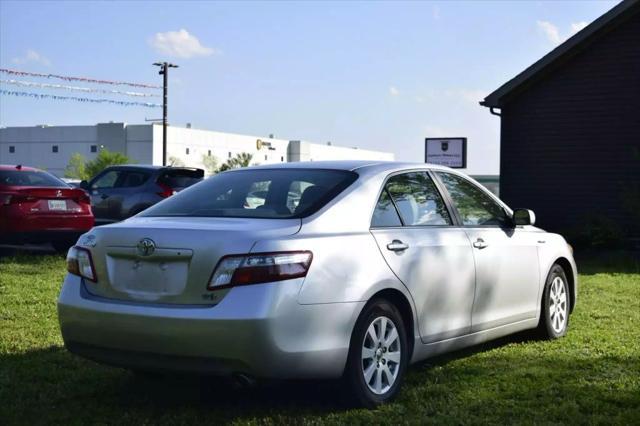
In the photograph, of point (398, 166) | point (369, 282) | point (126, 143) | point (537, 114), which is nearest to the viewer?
Result: point (369, 282)

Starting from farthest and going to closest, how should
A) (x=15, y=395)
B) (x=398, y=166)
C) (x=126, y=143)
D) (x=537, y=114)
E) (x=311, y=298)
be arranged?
(x=126, y=143) → (x=537, y=114) → (x=398, y=166) → (x=15, y=395) → (x=311, y=298)

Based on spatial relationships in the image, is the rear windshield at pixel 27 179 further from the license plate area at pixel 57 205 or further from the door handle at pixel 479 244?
the door handle at pixel 479 244

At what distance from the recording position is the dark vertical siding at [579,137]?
18656 mm

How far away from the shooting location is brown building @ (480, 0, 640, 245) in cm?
1856

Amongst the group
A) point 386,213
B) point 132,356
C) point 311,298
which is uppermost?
point 386,213

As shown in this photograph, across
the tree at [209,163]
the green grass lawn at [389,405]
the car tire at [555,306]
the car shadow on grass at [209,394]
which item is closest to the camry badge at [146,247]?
the car shadow on grass at [209,394]

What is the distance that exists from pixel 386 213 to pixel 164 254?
1.53 m

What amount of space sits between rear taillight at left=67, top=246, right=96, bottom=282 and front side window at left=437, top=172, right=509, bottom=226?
8.58ft

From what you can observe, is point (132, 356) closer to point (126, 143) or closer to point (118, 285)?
point (118, 285)

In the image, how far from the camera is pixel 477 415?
5.16 meters

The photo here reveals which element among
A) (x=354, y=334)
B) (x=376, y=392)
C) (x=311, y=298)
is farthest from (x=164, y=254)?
(x=376, y=392)

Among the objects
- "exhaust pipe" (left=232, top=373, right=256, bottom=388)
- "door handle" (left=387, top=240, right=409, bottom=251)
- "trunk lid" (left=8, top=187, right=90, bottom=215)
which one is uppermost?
"trunk lid" (left=8, top=187, right=90, bottom=215)

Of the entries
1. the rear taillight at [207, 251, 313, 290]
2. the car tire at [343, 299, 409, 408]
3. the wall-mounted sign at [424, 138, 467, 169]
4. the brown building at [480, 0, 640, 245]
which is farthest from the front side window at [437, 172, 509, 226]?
the brown building at [480, 0, 640, 245]

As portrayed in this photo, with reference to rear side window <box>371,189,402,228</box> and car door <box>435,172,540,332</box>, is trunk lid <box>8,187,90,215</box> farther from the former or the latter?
rear side window <box>371,189,402,228</box>
